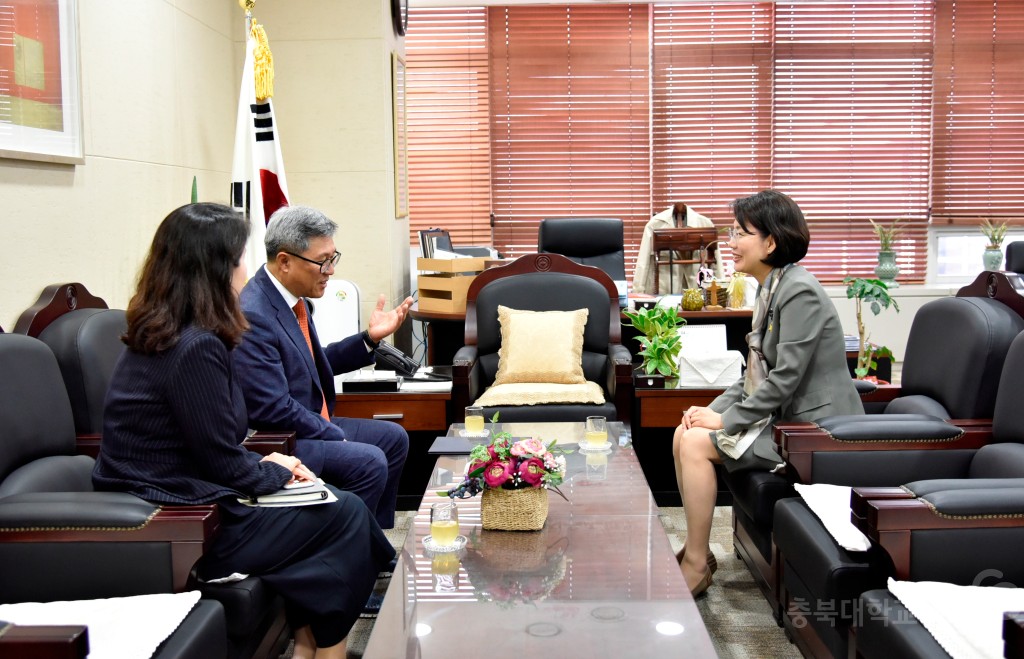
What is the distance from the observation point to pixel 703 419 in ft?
10.4

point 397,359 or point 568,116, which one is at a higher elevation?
point 568,116

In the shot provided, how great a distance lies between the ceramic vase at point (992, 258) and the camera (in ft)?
24.5

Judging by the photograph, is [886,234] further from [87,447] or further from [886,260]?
[87,447]

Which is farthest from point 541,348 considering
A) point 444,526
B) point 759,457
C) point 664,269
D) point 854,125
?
point 854,125

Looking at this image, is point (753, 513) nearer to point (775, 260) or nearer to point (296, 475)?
point (775, 260)

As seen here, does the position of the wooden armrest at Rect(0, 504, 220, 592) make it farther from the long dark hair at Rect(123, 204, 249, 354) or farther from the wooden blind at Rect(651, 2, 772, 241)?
the wooden blind at Rect(651, 2, 772, 241)

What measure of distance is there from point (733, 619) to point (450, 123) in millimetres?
5723

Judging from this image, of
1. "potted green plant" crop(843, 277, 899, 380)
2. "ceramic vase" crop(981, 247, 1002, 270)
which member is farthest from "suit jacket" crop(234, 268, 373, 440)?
"ceramic vase" crop(981, 247, 1002, 270)

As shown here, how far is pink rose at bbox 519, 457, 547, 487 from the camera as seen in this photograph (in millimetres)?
2258

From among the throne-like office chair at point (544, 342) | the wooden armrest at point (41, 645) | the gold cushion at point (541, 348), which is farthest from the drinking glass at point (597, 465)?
the wooden armrest at point (41, 645)

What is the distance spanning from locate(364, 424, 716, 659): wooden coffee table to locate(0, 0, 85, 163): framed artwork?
1.62m

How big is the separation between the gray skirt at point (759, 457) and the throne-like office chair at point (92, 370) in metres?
1.43

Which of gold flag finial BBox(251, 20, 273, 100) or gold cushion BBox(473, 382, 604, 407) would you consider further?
gold flag finial BBox(251, 20, 273, 100)

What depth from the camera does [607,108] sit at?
25.6ft
